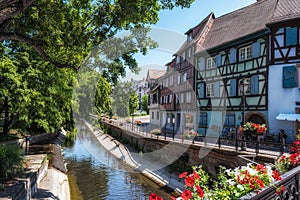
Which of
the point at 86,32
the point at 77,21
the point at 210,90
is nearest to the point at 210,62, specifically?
the point at 210,90

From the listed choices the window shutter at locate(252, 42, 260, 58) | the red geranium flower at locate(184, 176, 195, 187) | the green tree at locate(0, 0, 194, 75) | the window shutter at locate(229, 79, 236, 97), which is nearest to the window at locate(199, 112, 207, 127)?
the window shutter at locate(229, 79, 236, 97)

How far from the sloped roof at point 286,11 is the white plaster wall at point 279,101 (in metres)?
3.21

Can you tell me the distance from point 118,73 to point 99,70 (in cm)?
118

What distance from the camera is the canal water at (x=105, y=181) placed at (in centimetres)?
1234

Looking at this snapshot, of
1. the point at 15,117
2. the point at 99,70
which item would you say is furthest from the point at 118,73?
the point at 15,117

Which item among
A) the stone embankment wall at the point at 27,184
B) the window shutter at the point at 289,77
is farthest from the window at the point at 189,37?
the stone embankment wall at the point at 27,184

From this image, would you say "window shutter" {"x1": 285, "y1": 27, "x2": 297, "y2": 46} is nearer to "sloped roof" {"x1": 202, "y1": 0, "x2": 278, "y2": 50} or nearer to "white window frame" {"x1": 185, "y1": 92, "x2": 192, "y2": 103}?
"sloped roof" {"x1": 202, "y1": 0, "x2": 278, "y2": 50}

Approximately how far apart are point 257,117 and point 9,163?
50.9ft

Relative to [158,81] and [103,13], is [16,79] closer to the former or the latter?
[103,13]

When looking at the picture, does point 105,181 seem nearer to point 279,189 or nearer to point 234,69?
point 234,69

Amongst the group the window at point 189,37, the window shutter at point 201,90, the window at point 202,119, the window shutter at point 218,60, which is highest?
the window at point 189,37

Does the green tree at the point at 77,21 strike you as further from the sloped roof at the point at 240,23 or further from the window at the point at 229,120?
the window at the point at 229,120

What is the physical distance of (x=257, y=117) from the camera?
1700 centimetres

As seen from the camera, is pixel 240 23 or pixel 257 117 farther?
pixel 240 23
